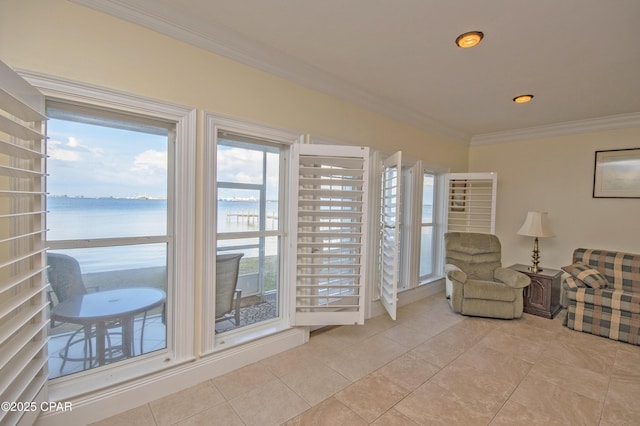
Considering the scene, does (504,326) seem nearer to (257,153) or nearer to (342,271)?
(342,271)

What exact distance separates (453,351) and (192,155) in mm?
2759

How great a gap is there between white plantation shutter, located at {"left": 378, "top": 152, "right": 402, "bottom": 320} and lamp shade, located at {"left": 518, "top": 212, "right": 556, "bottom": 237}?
2.04 meters

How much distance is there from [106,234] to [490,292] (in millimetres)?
3732

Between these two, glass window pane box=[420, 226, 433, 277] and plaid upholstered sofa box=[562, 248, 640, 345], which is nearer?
plaid upholstered sofa box=[562, 248, 640, 345]

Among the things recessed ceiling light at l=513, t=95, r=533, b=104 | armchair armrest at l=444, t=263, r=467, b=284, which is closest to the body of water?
armchair armrest at l=444, t=263, r=467, b=284

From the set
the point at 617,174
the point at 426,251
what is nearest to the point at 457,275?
the point at 426,251

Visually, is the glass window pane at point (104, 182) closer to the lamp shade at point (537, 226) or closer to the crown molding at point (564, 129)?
the lamp shade at point (537, 226)

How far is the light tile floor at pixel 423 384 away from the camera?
173cm

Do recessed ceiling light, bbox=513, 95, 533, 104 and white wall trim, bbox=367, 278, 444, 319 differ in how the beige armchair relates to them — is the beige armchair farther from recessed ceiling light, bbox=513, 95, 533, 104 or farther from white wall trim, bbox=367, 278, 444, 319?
recessed ceiling light, bbox=513, 95, 533, 104

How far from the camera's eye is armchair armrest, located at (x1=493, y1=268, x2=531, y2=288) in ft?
10.5

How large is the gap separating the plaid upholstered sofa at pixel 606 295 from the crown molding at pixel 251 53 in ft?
9.41

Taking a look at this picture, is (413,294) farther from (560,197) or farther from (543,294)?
(560,197)

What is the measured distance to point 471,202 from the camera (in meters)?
4.34

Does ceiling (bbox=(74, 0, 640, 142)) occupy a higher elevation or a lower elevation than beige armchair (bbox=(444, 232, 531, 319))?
higher
